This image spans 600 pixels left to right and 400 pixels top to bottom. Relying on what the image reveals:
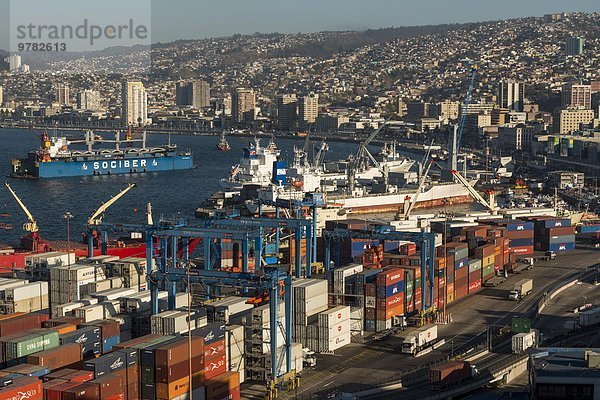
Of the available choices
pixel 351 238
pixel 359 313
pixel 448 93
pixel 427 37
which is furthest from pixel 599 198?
pixel 427 37

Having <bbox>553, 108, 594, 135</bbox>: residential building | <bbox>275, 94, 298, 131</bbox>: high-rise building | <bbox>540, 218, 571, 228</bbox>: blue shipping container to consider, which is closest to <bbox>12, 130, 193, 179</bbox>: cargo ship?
<bbox>553, 108, 594, 135</bbox>: residential building

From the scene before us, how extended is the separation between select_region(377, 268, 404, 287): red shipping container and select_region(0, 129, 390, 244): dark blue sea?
13.1 metres

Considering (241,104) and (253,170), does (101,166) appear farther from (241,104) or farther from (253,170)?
(241,104)

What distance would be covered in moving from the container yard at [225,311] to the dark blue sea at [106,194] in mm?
10996

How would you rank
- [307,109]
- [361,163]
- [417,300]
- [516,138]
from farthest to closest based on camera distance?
[307,109], [516,138], [361,163], [417,300]

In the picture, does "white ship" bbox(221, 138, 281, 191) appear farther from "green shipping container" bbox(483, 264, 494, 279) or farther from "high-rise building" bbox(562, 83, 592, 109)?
"high-rise building" bbox(562, 83, 592, 109)

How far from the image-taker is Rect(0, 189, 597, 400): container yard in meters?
13.9

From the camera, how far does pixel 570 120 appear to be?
250 feet

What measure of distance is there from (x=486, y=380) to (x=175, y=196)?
28044 mm

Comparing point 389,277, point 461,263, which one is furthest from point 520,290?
point 389,277

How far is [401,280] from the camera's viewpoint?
1916 cm

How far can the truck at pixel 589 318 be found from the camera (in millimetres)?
18641

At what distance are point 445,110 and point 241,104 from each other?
2001cm

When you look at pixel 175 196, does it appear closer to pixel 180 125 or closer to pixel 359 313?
pixel 359 313
